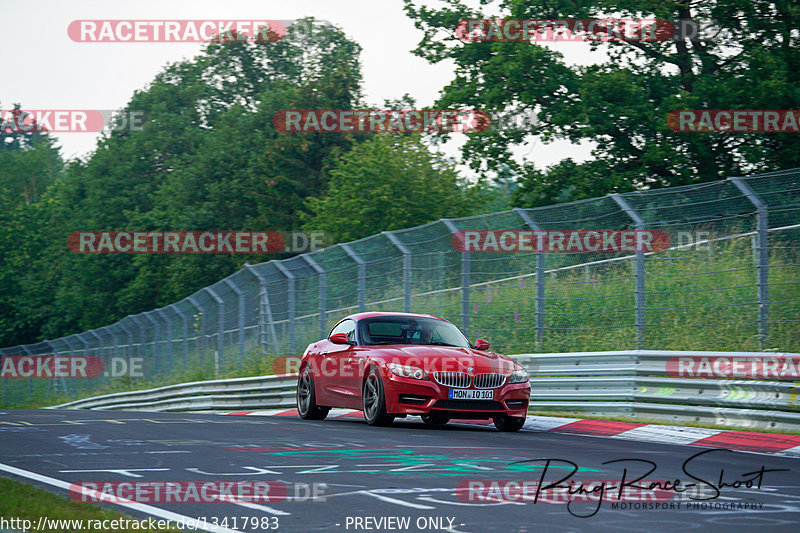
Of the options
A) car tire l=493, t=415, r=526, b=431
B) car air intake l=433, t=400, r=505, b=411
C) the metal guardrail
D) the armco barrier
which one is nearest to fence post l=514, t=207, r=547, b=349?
the armco barrier

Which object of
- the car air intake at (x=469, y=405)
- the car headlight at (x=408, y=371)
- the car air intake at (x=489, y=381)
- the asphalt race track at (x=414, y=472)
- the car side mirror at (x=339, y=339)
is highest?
the car side mirror at (x=339, y=339)

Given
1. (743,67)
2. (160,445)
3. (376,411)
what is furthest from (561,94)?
(160,445)

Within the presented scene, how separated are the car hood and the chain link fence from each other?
263 cm

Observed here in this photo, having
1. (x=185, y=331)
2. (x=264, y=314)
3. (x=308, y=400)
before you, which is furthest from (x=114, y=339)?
(x=308, y=400)

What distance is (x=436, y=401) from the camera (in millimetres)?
12383

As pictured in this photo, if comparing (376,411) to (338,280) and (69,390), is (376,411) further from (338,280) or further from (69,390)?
(69,390)

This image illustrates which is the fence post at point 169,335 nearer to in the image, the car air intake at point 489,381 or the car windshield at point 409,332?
the car windshield at point 409,332

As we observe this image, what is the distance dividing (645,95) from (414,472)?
22.3m

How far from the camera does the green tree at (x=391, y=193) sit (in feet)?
134

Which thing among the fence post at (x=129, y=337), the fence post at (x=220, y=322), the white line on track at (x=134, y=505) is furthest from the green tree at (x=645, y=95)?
the white line on track at (x=134, y=505)

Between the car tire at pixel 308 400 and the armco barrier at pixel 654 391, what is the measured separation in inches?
115

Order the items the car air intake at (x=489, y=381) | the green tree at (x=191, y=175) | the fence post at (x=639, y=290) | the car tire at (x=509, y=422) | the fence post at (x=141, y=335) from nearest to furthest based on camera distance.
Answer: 1. the car air intake at (x=489, y=381)
2. the car tire at (x=509, y=422)
3. the fence post at (x=639, y=290)
4. the fence post at (x=141, y=335)
5. the green tree at (x=191, y=175)

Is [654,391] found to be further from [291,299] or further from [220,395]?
[220,395]

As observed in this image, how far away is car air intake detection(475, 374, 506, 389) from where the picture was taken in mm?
12500
